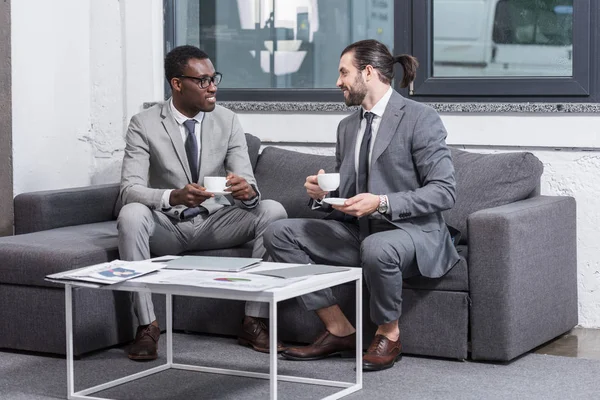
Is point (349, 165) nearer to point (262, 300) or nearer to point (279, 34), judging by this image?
point (262, 300)

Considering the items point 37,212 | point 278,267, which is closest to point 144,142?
point 37,212

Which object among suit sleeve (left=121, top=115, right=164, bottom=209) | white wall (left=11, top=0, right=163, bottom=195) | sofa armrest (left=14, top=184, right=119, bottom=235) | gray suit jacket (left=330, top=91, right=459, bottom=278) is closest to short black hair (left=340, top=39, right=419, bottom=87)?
gray suit jacket (left=330, top=91, right=459, bottom=278)

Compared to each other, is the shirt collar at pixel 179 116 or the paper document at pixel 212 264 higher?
the shirt collar at pixel 179 116

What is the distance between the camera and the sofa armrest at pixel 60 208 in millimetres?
4492

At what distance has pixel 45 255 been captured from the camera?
3.93 meters

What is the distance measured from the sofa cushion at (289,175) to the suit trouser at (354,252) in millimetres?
507

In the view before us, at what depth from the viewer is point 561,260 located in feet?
13.5

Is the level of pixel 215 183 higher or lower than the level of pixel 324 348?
higher

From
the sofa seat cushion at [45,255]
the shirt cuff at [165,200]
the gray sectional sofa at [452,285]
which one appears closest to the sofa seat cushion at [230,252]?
the gray sectional sofa at [452,285]

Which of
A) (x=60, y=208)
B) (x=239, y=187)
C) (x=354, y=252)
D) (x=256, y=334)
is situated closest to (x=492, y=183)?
(x=354, y=252)

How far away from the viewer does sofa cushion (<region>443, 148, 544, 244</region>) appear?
411 cm

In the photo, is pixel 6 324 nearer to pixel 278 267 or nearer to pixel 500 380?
pixel 278 267

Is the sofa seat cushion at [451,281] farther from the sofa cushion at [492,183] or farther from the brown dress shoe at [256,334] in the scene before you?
the brown dress shoe at [256,334]

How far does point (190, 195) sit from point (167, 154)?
1.11 feet
